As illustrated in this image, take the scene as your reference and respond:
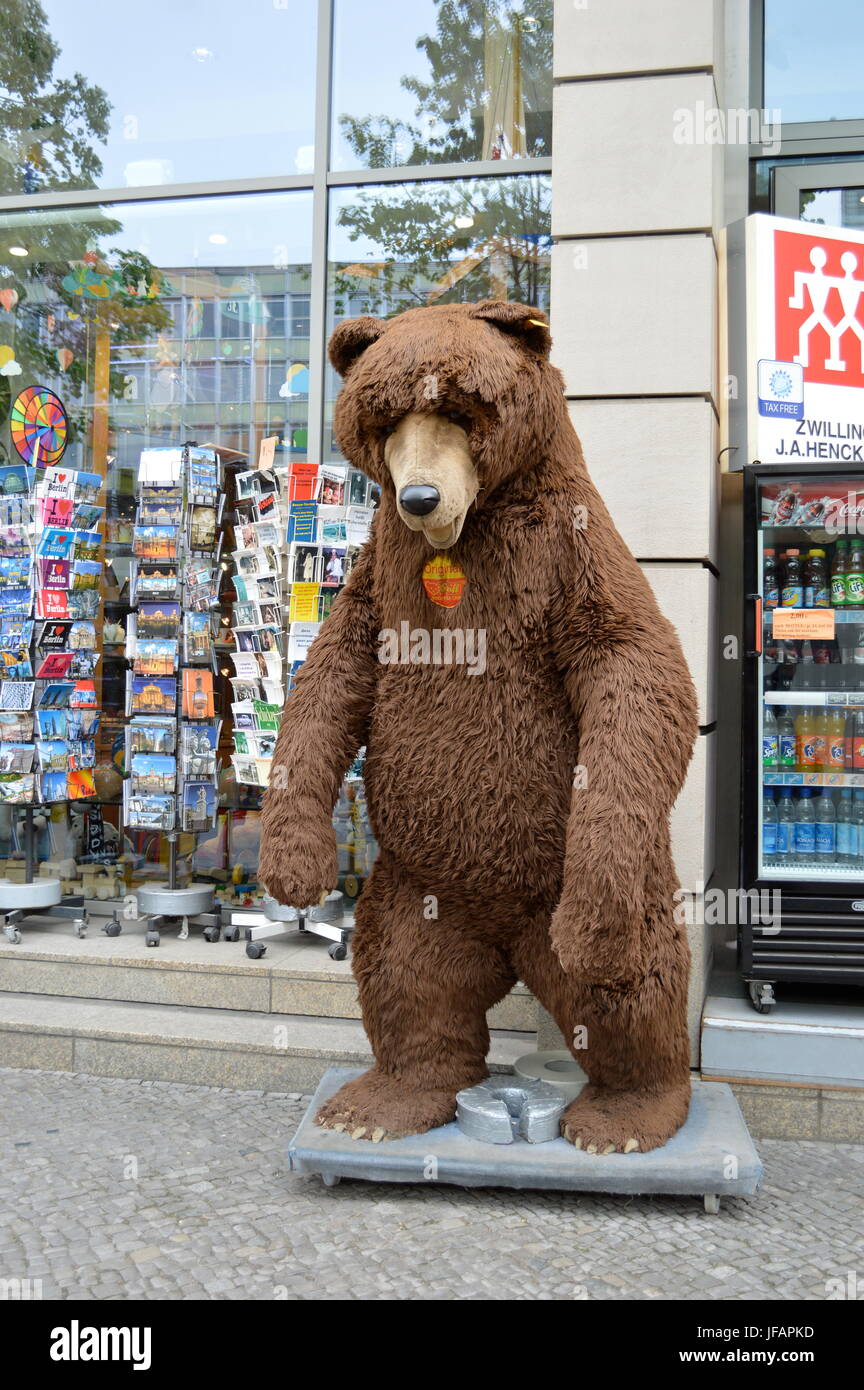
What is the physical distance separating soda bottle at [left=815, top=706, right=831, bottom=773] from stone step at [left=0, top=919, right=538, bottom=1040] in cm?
148

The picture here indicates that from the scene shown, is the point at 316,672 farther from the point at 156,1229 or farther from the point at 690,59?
the point at 690,59

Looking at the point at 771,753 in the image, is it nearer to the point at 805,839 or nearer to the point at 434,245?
the point at 805,839

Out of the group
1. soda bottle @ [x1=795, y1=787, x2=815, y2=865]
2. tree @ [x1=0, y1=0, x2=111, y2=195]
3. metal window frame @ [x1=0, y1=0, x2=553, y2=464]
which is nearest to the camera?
soda bottle @ [x1=795, y1=787, x2=815, y2=865]

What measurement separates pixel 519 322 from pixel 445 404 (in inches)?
14.6

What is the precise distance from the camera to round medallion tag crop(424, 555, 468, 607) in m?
2.98

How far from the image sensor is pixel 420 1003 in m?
3.20

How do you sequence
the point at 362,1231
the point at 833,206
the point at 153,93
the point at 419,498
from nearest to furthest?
the point at 419,498, the point at 362,1231, the point at 833,206, the point at 153,93

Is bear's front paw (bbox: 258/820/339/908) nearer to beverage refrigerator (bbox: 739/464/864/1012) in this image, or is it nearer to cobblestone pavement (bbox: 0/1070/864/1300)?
cobblestone pavement (bbox: 0/1070/864/1300)

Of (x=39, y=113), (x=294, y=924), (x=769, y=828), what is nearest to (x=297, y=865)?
(x=294, y=924)

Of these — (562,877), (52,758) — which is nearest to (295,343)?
(52,758)

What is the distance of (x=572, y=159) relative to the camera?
158 inches

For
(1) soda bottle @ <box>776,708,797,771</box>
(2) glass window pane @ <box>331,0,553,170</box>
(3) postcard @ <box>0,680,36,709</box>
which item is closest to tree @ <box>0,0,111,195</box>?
(2) glass window pane @ <box>331,0,553,170</box>

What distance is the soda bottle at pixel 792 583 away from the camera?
4.39m

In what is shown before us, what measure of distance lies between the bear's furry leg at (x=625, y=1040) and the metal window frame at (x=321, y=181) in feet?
10.2
